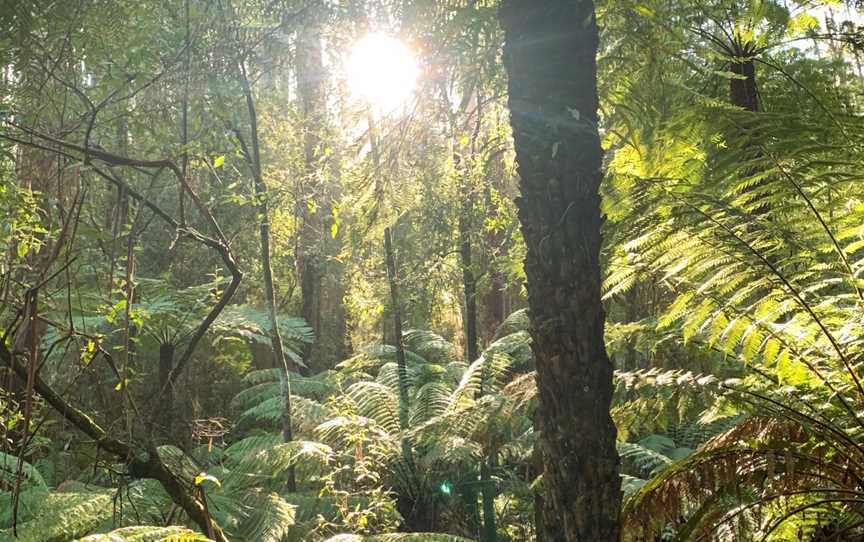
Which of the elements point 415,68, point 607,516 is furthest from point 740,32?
point 607,516

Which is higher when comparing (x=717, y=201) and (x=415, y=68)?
(x=415, y=68)

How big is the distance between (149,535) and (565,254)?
Result: 1.38m

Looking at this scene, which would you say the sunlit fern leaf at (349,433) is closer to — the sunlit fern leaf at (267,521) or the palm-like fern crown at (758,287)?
the sunlit fern leaf at (267,521)

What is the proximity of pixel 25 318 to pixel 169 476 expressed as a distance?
2.32 ft

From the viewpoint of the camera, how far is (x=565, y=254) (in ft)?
6.15

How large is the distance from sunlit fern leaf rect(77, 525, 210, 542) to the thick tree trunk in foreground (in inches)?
36.5

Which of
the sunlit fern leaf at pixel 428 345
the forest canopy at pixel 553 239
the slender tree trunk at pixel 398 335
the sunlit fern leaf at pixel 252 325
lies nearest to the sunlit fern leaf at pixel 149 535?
the forest canopy at pixel 553 239

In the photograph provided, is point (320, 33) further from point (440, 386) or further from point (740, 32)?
point (440, 386)

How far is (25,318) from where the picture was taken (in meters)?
1.51

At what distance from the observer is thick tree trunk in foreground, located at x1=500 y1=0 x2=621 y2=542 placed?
1.83m

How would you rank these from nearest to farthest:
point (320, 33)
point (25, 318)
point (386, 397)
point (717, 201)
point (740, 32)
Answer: point (25, 318), point (717, 201), point (740, 32), point (320, 33), point (386, 397)

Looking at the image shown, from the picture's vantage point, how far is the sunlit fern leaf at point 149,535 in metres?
1.78

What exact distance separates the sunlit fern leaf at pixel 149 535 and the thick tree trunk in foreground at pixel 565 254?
927 millimetres

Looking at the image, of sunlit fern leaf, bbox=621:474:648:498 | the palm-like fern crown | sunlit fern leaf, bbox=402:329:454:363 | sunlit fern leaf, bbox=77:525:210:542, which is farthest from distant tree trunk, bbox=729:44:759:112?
sunlit fern leaf, bbox=402:329:454:363
